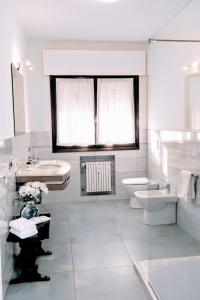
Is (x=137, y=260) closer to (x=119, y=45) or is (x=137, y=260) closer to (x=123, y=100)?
(x=123, y=100)

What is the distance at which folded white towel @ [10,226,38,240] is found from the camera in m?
2.35

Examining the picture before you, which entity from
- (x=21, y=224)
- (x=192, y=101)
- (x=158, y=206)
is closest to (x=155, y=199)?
(x=158, y=206)

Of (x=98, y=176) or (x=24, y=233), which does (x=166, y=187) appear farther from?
(x=24, y=233)

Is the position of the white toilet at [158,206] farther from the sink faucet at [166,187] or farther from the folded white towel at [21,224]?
the folded white towel at [21,224]

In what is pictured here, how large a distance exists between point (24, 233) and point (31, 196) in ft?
1.46

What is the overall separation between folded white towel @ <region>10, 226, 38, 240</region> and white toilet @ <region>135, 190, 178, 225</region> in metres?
1.49

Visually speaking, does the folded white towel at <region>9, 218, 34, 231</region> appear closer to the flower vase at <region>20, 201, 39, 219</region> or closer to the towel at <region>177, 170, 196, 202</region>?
the flower vase at <region>20, 201, 39, 219</region>

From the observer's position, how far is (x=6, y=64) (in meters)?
2.68

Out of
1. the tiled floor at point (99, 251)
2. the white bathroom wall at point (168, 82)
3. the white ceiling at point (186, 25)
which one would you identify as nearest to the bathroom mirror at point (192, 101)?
the white bathroom wall at point (168, 82)

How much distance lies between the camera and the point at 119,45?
4.55 metres

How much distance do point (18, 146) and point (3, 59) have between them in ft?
3.41

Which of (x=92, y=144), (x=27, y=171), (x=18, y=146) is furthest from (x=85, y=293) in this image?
(x=92, y=144)

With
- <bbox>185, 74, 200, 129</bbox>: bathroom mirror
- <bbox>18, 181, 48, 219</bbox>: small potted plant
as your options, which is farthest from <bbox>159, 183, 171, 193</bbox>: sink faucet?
<bbox>18, 181, 48, 219</bbox>: small potted plant

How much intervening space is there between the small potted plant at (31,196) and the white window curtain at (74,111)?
184cm
